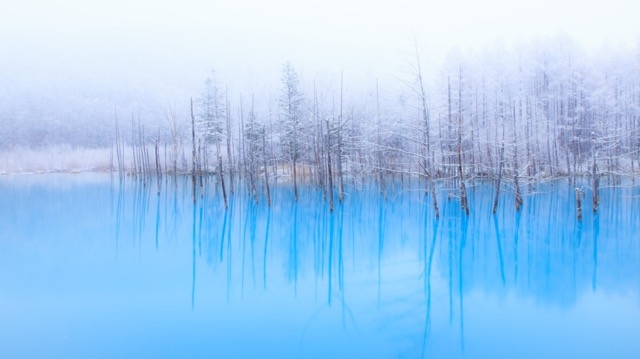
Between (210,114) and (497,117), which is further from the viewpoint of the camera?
(210,114)

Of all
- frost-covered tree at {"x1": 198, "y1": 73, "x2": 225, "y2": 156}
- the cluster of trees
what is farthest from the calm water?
frost-covered tree at {"x1": 198, "y1": 73, "x2": 225, "y2": 156}

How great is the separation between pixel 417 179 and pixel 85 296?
32.6 meters

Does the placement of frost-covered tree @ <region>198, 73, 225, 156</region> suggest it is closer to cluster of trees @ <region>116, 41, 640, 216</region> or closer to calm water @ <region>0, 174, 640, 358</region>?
cluster of trees @ <region>116, 41, 640, 216</region>

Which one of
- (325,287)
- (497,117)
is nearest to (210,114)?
(497,117)

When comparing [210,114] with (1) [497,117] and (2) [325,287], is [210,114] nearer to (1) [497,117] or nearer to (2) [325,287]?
(1) [497,117]

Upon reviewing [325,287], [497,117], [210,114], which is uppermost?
[210,114]

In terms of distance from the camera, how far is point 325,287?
31.6 feet

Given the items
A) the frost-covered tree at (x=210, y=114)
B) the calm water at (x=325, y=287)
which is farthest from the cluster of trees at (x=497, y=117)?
the calm water at (x=325, y=287)

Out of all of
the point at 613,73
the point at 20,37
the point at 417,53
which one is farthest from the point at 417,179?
the point at 20,37

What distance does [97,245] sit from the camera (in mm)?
14609

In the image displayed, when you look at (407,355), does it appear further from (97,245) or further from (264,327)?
(97,245)

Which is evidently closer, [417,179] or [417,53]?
[417,53]

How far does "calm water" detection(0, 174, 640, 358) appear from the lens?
6.66 m

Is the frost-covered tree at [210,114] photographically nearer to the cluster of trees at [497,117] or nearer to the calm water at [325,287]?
the cluster of trees at [497,117]
